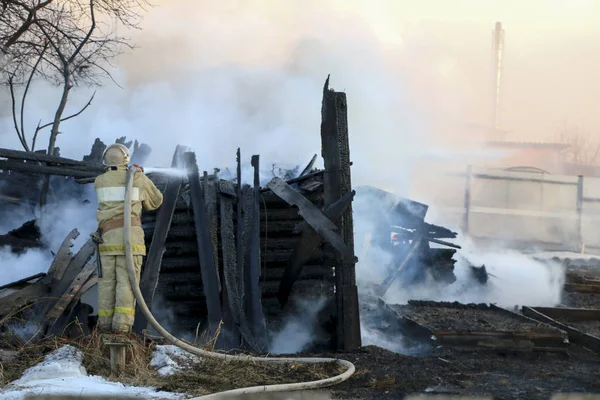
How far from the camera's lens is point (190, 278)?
8391 millimetres

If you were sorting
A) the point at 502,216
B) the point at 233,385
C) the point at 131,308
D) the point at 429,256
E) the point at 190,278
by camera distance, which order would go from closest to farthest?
the point at 233,385 → the point at 131,308 → the point at 190,278 → the point at 429,256 → the point at 502,216

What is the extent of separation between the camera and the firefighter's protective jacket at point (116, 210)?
5520mm

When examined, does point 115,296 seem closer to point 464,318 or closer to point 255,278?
point 255,278

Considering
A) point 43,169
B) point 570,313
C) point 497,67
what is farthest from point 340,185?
point 497,67

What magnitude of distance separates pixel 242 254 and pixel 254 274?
33 centimetres

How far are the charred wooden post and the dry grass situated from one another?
116 cm

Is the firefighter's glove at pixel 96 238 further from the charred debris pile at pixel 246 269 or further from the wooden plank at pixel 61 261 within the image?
the wooden plank at pixel 61 261

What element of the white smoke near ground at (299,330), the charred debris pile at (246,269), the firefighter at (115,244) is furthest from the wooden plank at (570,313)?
the firefighter at (115,244)

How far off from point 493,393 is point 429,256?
259 inches

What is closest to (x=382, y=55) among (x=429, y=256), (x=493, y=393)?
(x=429, y=256)

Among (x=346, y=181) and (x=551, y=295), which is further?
(x=551, y=295)

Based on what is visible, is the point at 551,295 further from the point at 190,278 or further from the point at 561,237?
the point at 561,237

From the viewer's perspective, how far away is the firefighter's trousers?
18.0 ft

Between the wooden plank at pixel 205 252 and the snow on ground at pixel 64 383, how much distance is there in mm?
2168
